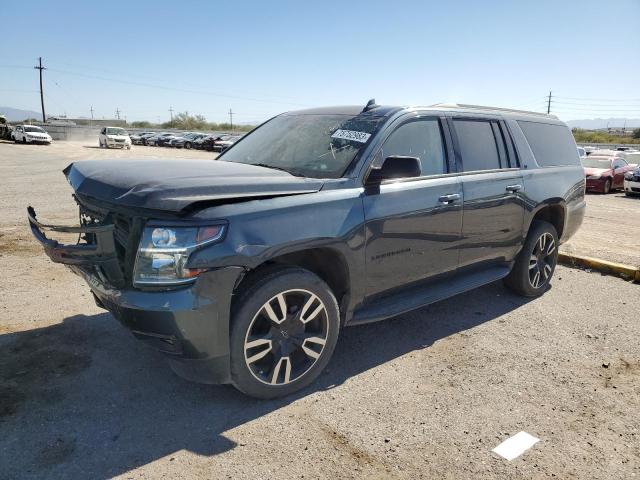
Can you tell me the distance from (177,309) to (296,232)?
83 cm

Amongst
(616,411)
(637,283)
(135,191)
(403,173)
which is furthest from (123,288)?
(637,283)

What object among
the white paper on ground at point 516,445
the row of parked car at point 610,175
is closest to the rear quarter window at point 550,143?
the white paper on ground at point 516,445

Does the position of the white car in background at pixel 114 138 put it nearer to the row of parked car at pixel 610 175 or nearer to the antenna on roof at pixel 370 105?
the row of parked car at pixel 610 175

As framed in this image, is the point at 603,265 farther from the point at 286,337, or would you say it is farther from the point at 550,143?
the point at 286,337

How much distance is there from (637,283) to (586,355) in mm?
2537

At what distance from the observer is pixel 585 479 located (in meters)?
2.54

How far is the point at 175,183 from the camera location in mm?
2801

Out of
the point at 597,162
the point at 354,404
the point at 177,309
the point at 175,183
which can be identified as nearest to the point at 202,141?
the point at 597,162

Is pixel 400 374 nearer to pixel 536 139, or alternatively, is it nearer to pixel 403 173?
pixel 403 173

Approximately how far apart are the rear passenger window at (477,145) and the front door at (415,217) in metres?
0.26

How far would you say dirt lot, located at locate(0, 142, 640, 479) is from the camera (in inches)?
102

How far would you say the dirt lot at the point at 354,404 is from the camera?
8.52 ft

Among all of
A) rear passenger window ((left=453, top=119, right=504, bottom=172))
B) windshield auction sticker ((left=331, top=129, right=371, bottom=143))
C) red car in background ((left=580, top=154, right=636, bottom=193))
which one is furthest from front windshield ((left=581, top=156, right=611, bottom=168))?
windshield auction sticker ((left=331, top=129, right=371, bottom=143))

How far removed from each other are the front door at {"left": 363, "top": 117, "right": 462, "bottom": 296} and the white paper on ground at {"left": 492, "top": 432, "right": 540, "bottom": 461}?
128cm
